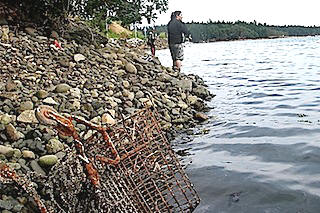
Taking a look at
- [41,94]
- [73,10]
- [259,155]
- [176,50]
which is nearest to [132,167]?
[259,155]

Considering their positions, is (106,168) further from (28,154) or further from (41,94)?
(41,94)

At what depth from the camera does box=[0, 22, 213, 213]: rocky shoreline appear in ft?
14.6

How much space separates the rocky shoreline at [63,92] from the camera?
445 centimetres

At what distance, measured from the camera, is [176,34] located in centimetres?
1127

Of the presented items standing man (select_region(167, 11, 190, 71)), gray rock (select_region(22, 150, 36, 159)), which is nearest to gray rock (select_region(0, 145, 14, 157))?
gray rock (select_region(22, 150, 36, 159))

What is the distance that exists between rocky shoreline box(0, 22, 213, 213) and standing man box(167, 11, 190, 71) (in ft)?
6.42

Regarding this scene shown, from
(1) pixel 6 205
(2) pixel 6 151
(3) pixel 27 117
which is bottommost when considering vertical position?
(1) pixel 6 205

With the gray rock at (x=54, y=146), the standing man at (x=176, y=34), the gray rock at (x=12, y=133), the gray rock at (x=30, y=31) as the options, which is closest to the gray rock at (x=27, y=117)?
the gray rock at (x=12, y=133)

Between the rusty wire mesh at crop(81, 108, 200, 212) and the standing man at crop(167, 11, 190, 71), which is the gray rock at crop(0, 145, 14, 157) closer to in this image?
the rusty wire mesh at crop(81, 108, 200, 212)

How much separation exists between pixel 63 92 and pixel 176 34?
19.2 ft

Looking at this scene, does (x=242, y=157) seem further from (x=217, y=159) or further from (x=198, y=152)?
(x=198, y=152)

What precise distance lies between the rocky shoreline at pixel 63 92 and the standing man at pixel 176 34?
6.42 ft

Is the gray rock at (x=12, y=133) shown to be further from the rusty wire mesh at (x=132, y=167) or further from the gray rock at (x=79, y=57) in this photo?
the gray rock at (x=79, y=57)

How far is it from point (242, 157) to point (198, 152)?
678mm
